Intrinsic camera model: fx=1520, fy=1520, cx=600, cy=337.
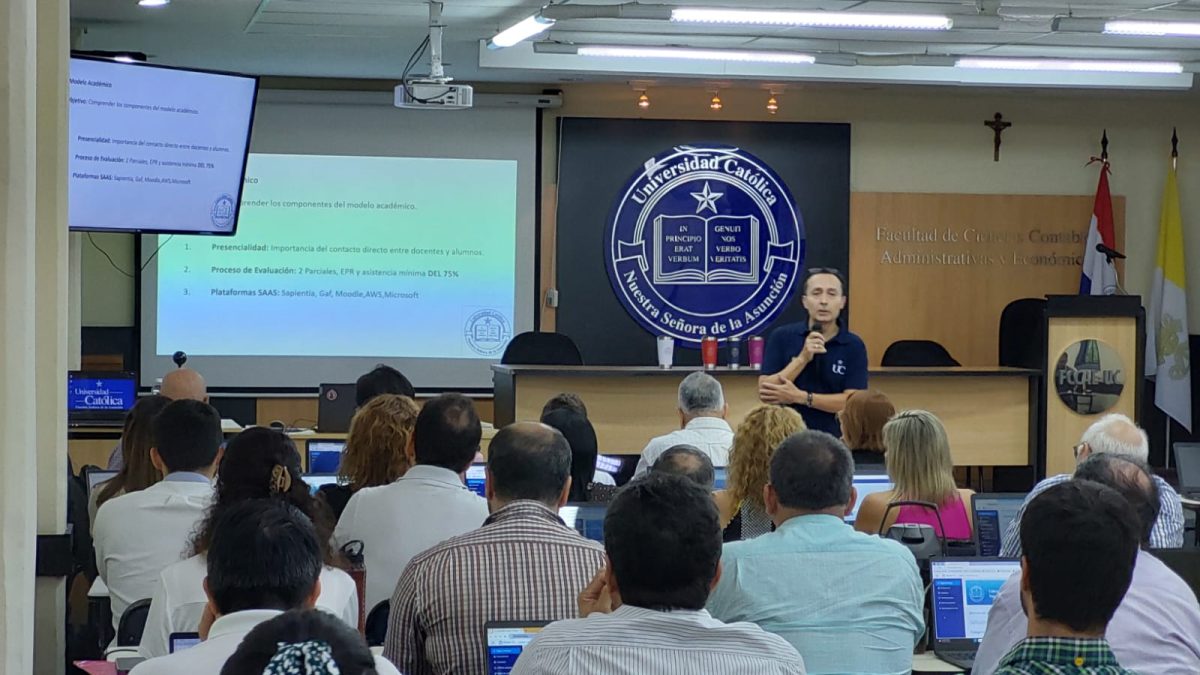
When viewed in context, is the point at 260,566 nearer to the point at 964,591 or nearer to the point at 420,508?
the point at 420,508

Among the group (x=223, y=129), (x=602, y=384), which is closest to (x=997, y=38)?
(x=602, y=384)

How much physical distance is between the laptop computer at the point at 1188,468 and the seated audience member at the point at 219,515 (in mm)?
5776

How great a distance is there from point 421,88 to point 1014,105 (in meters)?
5.32

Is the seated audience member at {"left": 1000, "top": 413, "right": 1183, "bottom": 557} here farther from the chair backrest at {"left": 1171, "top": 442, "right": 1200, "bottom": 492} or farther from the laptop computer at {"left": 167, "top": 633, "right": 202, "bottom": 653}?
the chair backrest at {"left": 1171, "top": 442, "right": 1200, "bottom": 492}

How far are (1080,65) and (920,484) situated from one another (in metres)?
5.85

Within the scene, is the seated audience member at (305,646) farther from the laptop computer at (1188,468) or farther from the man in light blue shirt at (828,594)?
the laptop computer at (1188,468)

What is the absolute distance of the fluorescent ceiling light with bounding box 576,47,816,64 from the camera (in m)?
9.41

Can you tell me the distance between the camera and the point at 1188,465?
8141 millimetres

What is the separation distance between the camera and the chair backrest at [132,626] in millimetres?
3521

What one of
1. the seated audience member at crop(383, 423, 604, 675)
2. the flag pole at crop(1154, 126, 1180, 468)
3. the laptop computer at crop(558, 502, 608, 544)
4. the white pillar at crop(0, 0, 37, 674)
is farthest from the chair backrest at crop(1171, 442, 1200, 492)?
the white pillar at crop(0, 0, 37, 674)

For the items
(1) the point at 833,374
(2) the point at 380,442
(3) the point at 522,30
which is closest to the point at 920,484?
(2) the point at 380,442

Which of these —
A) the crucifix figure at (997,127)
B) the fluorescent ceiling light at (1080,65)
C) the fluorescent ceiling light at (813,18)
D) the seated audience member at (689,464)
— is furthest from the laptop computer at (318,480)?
the crucifix figure at (997,127)

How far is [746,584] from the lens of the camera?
3066mm

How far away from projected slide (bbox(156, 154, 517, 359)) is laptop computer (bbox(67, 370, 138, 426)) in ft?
8.37
